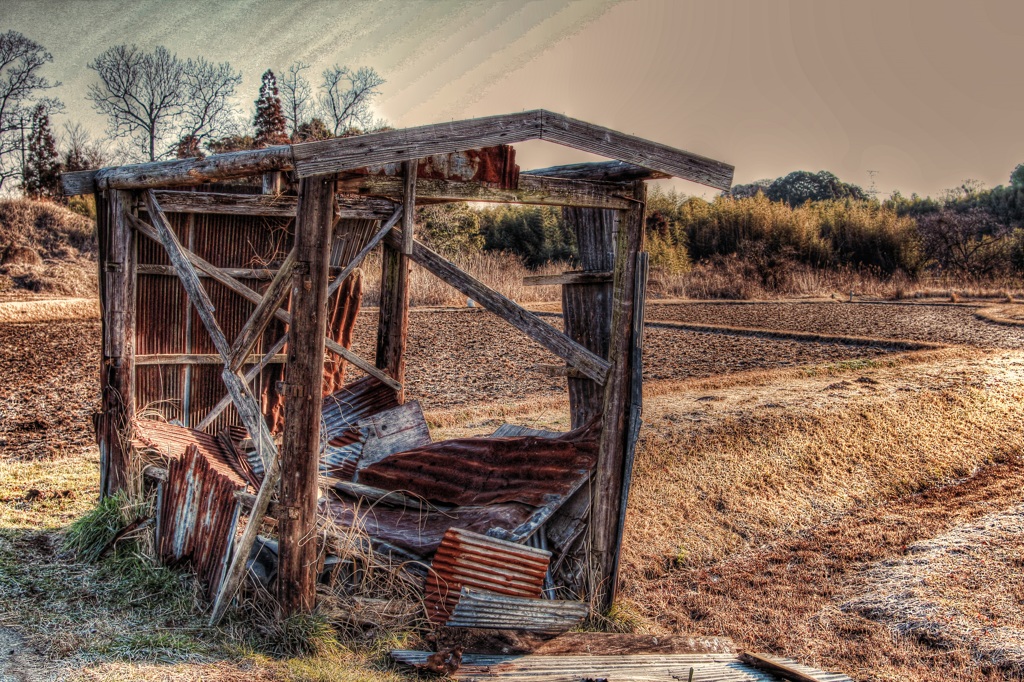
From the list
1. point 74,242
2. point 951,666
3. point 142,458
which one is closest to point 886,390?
point 951,666

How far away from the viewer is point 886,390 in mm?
12406

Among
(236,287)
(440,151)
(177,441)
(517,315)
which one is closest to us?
(440,151)

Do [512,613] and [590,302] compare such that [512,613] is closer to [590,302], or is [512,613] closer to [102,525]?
[590,302]

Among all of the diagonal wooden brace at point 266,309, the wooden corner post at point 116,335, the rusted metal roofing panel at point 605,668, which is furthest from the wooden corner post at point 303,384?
the wooden corner post at point 116,335

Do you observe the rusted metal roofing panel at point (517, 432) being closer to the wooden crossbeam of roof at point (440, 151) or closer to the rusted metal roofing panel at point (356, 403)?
the rusted metal roofing panel at point (356, 403)

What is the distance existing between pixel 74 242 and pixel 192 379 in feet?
73.7

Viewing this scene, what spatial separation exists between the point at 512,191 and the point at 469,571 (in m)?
2.39

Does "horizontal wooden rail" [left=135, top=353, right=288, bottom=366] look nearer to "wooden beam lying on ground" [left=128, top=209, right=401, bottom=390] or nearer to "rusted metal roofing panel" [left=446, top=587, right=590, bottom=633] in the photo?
"wooden beam lying on ground" [left=128, top=209, right=401, bottom=390]

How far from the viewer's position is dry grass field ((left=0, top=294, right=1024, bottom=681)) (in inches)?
183

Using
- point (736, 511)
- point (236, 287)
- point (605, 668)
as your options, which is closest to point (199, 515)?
point (236, 287)

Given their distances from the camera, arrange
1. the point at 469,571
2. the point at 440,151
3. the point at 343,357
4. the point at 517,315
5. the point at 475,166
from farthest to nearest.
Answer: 1. the point at 343,357
2. the point at 517,315
3. the point at 475,166
4. the point at 469,571
5. the point at 440,151

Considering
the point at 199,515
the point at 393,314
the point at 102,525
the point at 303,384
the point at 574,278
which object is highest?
the point at 574,278

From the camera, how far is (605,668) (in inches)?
181

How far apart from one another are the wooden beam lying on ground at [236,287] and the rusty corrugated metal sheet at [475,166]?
155cm
